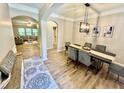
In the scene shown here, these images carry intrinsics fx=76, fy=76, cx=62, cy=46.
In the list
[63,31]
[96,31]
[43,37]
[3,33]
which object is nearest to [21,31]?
[63,31]

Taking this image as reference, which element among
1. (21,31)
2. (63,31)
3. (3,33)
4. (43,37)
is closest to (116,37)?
(63,31)

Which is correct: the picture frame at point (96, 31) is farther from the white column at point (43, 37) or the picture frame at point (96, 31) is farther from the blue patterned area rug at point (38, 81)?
the blue patterned area rug at point (38, 81)

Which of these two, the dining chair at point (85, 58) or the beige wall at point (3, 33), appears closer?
the beige wall at point (3, 33)

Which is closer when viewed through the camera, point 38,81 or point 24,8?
point 38,81

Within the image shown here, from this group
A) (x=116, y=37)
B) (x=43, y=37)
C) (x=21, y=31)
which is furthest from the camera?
(x=21, y=31)

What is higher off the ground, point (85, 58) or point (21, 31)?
point (21, 31)

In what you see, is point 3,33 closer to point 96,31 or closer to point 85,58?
point 85,58

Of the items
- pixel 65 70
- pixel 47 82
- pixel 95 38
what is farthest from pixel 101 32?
pixel 47 82

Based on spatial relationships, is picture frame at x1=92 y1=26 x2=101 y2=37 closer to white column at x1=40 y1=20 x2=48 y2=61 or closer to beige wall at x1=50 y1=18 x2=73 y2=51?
beige wall at x1=50 y1=18 x2=73 y2=51

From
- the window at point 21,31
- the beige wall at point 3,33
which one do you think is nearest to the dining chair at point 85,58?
the beige wall at point 3,33

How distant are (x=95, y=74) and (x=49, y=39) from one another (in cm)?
432

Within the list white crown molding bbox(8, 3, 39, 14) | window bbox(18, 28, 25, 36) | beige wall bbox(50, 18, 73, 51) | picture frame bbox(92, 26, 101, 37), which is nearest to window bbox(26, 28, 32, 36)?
window bbox(18, 28, 25, 36)

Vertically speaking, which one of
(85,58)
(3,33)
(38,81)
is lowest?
(38,81)

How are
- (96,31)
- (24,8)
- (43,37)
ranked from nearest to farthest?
(24,8) < (43,37) < (96,31)
